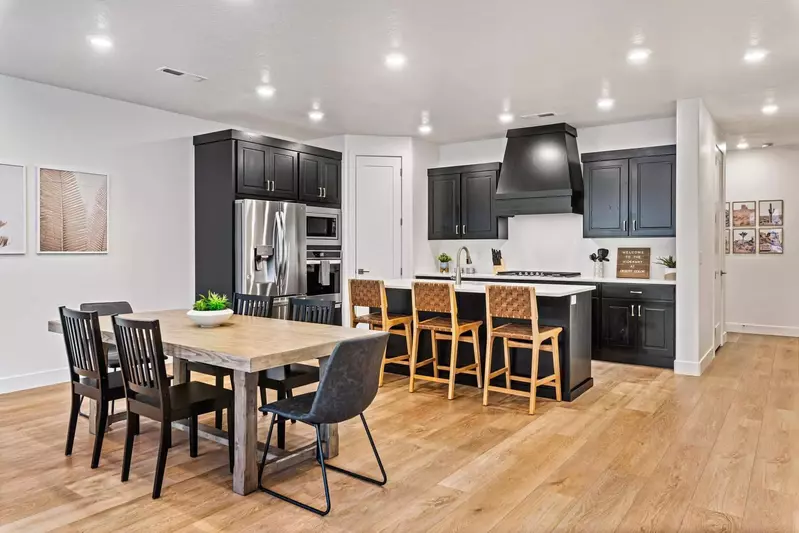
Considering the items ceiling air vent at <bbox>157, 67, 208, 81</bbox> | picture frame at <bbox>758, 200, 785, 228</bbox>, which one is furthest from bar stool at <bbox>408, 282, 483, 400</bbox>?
picture frame at <bbox>758, 200, 785, 228</bbox>

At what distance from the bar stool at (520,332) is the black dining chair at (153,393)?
211 cm

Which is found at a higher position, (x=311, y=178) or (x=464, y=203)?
(x=311, y=178)

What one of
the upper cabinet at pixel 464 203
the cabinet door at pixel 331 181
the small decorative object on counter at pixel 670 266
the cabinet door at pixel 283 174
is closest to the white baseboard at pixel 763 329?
the small decorative object on counter at pixel 670 266

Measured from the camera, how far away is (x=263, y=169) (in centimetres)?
602

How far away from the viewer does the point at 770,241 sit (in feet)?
25.7

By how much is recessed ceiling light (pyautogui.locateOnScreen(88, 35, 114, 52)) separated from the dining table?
1.90 m

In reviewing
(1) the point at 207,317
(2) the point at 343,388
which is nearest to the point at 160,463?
(1) the point at 207,317

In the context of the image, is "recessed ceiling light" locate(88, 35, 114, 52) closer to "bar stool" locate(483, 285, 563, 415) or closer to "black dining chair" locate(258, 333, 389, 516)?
"black dining chair" locate(258, 333, 389, 516)

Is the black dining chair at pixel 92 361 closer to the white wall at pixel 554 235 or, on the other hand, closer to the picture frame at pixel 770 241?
the white wall at pixel 554 235

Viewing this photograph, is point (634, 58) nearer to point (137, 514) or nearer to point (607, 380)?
point (607, 380)

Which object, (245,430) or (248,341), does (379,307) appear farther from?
(245,430)

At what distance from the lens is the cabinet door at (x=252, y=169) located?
580cm

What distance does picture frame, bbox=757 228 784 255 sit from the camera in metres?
7.78

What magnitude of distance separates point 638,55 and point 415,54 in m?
1.64
